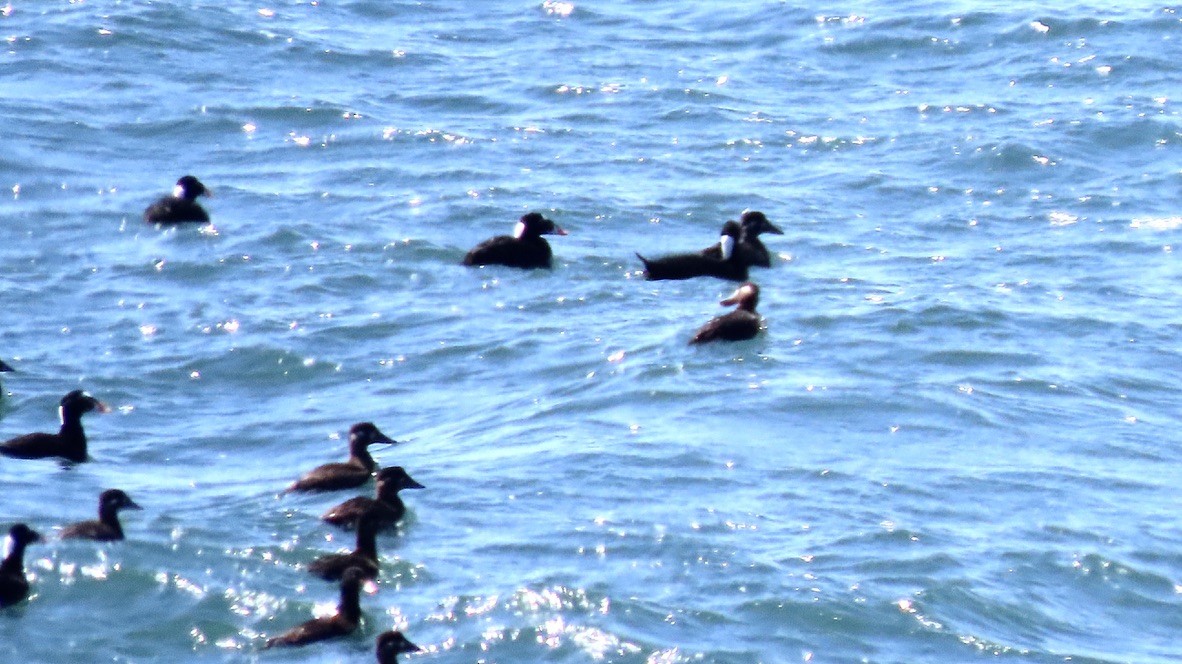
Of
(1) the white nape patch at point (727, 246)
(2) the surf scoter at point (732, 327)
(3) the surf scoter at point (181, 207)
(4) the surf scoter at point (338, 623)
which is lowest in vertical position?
(4) the surf scoter at point (338, 623)

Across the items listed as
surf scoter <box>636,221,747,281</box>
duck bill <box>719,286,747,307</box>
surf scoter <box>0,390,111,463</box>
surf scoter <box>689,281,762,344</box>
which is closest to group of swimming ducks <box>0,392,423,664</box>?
surf scoter <box>0,390,111,463</box>

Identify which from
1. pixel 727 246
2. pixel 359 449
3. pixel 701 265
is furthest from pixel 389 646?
pixel 727 246

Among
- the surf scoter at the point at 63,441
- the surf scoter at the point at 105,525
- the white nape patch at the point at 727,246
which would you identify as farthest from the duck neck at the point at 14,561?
the white nape patch at the point at 727,246

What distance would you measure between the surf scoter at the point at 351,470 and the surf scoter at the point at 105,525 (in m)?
1.21

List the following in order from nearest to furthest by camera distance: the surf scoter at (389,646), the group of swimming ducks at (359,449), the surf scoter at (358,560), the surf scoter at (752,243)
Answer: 1. the surf scoter at (389,646)
2. the group of swimming ducks at (359,449)
3. the surf scoter at (358,560)
4. the surf scoter at (752,243)

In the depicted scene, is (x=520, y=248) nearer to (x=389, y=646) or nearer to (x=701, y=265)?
(x=701, y=265)

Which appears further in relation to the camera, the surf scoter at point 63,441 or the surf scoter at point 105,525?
the surf scoter at point 63,441

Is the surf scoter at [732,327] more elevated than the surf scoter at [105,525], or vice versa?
the surf scoter at [732,327]

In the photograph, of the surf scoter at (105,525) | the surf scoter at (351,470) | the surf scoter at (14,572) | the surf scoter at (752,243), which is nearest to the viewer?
the surf scoter at (14,572)

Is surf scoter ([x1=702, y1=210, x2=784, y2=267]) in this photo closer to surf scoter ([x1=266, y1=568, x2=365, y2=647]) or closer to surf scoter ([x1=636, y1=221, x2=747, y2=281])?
surf scoter ([x1=636, y1=221, x2=747, y2=281])

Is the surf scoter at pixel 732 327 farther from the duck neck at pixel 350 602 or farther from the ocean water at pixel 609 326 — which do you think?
the duck neck at pixel 350 602

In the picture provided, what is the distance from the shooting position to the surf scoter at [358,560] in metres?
12.4

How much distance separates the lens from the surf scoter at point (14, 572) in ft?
40.5

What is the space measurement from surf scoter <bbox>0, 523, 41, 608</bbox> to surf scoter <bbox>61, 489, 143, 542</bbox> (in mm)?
431
